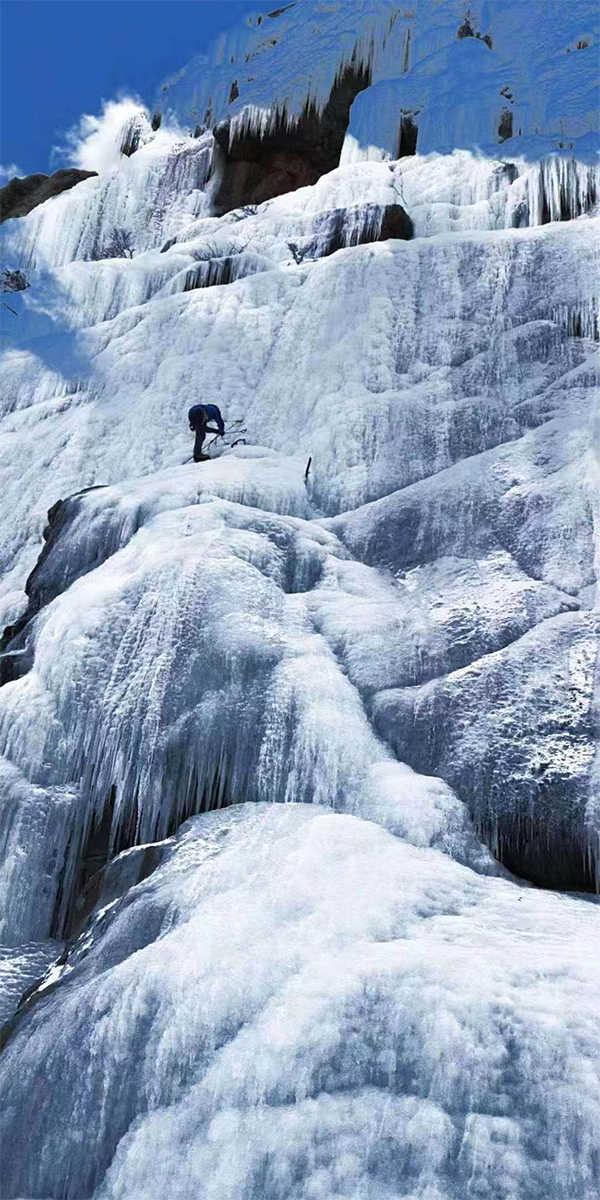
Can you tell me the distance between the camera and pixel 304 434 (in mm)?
12828

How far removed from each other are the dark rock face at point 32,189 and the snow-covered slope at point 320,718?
11.2m

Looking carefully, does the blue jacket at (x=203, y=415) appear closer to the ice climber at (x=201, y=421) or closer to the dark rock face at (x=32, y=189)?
the ice climber at (x=201, y=421)

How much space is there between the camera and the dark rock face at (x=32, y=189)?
91.3 ft

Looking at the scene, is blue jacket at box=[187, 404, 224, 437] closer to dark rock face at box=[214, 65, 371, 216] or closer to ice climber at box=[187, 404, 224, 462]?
ice climber at box=[187, 404, 224, 462]

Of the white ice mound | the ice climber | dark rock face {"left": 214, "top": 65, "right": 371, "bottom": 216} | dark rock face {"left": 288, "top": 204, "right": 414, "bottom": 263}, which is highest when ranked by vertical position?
dark rock face {"left": 214, "top": 65, "right": 371, "bottom": 216}

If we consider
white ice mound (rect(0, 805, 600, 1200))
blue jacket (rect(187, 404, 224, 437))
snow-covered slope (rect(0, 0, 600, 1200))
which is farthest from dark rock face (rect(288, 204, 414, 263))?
white ice mound (rect(0, 805, 600, 1200))

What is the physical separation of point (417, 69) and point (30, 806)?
19561mm

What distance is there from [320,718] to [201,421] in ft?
19.6

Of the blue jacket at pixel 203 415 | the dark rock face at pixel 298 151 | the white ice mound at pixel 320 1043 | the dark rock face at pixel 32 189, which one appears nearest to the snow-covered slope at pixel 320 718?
the white ice mound at pixel 320 1043

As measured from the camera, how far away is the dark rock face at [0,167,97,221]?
2783 centimetres

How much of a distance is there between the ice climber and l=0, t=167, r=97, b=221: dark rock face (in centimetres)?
1719

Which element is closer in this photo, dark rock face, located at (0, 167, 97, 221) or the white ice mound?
the white ice mound

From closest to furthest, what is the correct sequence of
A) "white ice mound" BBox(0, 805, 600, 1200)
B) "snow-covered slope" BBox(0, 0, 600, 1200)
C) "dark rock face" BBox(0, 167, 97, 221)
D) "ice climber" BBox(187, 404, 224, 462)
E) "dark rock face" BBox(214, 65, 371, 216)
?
"white ice mound" BBox(0, 805, 600, 1200) < "snow-covered slope" BBox(0, 0, 600, 1200) < "ice climber" BBox(187, 404, 224, 462) < "dark rock face" BBox(214, 65, 371, 216) < "dark rock face" BBox(0, 167, 97, 221)

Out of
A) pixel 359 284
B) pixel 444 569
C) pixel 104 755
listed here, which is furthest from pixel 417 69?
pixel 104 755
